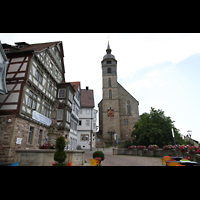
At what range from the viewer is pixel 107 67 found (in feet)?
156

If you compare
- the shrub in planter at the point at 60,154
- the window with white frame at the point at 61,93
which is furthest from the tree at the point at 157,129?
the shrub in planter at the point at 60,154

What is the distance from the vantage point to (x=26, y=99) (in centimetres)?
1197

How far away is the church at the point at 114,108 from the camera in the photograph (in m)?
40.6

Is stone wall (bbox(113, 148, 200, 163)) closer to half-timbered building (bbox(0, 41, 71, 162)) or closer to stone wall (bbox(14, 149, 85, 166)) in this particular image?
half-timbered building (bbox(0, 41, 71, 162))

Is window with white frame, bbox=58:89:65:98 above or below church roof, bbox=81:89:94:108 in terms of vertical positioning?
below

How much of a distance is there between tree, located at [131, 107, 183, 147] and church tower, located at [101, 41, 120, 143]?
1816cm

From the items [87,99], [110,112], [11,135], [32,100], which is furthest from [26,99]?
[110,112]

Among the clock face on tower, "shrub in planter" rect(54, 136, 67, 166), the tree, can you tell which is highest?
the clock face on tower

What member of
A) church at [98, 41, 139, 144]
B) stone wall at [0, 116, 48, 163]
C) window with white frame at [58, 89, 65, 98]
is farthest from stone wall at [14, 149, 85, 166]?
church at [98, 41, 139, 144]

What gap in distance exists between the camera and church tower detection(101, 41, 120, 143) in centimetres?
4042

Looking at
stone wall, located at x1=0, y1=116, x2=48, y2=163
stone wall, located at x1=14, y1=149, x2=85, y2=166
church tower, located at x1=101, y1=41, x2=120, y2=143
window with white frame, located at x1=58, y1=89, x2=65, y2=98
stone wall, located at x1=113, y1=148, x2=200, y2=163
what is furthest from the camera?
church tower, located at x1=101, y1=41, x2=120, y2=143

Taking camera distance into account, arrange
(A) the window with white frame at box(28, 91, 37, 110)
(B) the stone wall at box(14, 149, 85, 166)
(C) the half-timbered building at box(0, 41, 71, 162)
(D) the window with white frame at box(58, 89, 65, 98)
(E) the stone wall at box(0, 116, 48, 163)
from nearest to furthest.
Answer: (B) the stone wall at box(14, 149, 85, 166) → (E) the stone wall at box(0, 116, 48, 163) → (C) the half-timbered building at box(0, 41, 71, 162) → (A) the window with white frame at box(28, 91, 37, 110) → (D) the window with white frame at box(58, 89, 65, 98)
